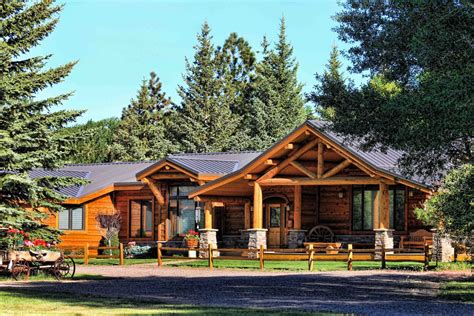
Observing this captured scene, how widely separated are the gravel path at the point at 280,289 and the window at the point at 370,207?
778 centimetres

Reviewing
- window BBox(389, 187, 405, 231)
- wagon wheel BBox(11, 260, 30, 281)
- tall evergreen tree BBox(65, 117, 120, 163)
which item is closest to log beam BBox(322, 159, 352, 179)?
window BBox(389, 187, 405, 231)

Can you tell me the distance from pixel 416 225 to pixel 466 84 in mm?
20874

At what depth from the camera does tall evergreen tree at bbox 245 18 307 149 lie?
6881 centimetres

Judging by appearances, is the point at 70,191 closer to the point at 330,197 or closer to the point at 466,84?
the point at 330,197

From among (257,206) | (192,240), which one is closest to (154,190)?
(192,240)

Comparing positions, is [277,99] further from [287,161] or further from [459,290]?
[459,290]

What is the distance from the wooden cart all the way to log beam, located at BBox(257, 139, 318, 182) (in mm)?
12550

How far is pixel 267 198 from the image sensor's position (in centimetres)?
4175

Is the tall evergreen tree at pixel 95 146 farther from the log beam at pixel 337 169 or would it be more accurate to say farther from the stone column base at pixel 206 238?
the log beam at pixel 337 169

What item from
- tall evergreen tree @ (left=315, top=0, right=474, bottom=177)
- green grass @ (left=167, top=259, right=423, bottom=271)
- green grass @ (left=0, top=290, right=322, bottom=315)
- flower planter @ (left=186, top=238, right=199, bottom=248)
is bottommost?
green grass @ (left=167, top=259, right=423, bottom=271)

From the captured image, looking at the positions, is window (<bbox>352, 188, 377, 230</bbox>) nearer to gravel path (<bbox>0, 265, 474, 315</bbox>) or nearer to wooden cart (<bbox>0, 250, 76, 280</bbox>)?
gravel path (<bbox>0, 265, 474, 315</bbox>)

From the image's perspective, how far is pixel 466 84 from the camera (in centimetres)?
1719

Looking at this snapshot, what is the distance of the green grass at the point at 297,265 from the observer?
32.9 m

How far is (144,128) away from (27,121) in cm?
4431
